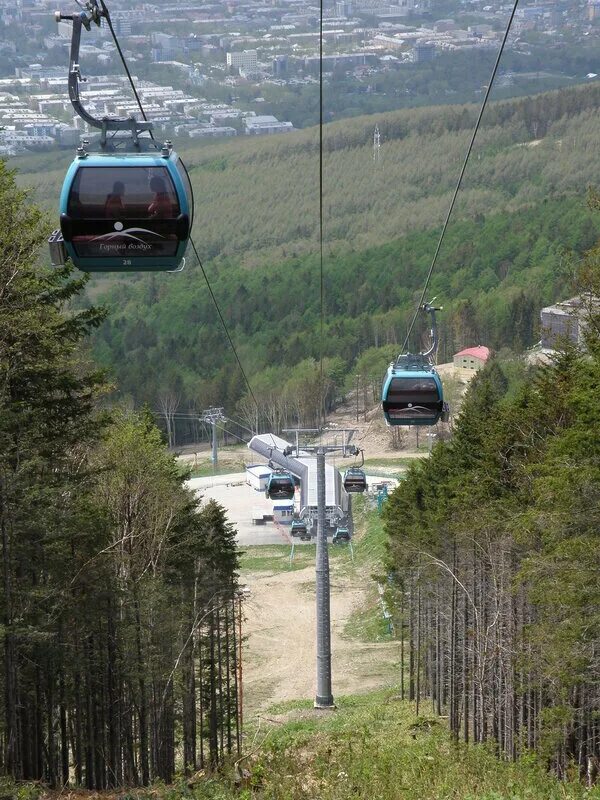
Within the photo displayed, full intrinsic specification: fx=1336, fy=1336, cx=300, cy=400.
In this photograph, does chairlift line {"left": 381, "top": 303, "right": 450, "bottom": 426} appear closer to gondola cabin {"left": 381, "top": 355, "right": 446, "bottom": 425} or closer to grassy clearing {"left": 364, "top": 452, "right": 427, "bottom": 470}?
gondola cabin {"left": 381, "top": 355, "right": 446, "bottom": 425}

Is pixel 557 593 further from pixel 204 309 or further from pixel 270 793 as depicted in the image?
pixel 204 309

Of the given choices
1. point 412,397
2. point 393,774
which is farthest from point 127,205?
point 412,397

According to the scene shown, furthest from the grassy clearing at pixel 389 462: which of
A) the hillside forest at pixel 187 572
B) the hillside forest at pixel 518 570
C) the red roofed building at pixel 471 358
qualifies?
the hillside forest at pixel 518 570

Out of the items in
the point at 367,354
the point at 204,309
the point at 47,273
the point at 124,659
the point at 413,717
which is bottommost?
the point at 413,717

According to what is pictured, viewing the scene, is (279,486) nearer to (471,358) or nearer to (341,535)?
(341,535)

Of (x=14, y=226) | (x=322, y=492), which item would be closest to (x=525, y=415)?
(x=322, y=492)

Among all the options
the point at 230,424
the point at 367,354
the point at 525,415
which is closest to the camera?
the point at 525,415
